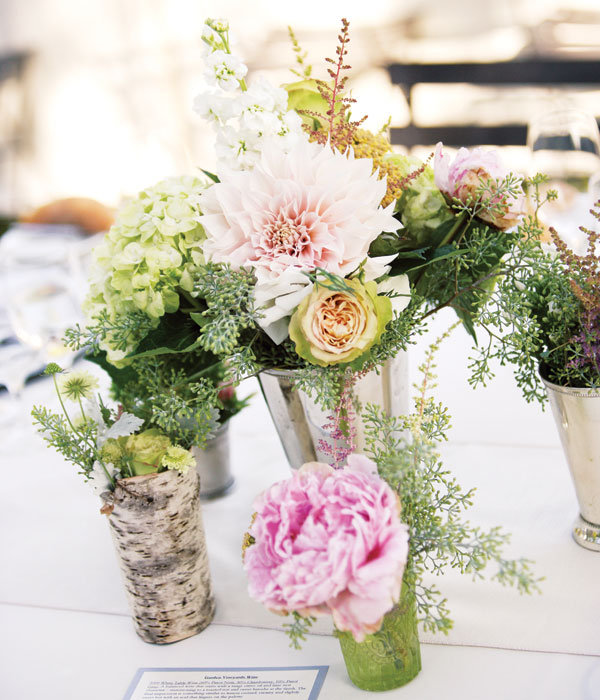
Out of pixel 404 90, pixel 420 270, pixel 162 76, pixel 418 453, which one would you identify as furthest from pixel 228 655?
pixel 162 76

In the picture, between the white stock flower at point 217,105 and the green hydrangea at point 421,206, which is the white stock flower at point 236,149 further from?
the green hydrangea at point 421,206

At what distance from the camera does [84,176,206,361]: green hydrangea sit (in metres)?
0.72

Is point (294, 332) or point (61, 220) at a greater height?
point (294, 332)

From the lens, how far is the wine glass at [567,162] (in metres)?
1.28

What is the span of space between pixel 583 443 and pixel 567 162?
0.69 metres

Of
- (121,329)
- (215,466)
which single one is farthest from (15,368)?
(121,329)

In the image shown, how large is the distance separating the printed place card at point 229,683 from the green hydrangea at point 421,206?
0.41 metres

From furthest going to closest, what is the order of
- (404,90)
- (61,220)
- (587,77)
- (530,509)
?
(404,90)
(587,77)
(61,220)
(530,509)

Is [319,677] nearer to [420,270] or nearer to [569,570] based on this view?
[569,570]

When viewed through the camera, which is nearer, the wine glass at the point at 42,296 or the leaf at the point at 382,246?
the leaf at the point at 382,246

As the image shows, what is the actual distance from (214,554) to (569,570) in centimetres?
37

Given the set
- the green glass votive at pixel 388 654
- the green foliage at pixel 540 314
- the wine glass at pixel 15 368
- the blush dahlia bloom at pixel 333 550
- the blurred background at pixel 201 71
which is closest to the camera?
the blush dahlia bloom at pixel 333 550

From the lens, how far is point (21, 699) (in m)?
0.71

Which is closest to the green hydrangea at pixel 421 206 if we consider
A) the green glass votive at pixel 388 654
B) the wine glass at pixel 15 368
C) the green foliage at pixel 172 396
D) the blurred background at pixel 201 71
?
the green foliage at pixel 172 396
